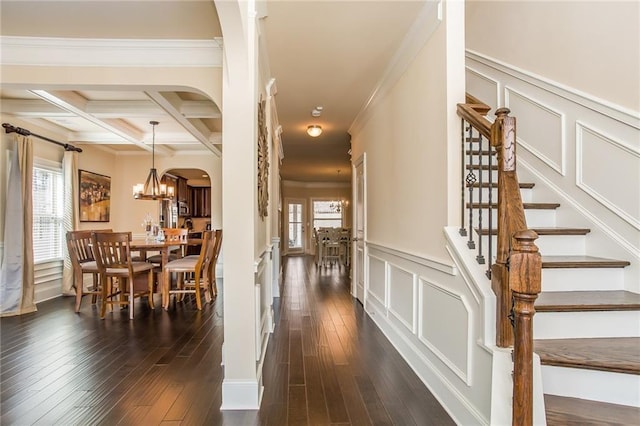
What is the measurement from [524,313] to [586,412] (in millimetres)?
709

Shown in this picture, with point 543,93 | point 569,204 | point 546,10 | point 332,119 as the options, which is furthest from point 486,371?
point 332,119

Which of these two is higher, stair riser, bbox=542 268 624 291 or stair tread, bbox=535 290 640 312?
stair riser, bbox=542 268 624 291

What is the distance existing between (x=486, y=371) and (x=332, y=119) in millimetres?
4202

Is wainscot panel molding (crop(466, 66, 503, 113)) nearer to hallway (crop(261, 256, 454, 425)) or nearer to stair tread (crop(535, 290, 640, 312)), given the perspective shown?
stair tread (crop(535, 290, 640, 312))

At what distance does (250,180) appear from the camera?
7.36ft

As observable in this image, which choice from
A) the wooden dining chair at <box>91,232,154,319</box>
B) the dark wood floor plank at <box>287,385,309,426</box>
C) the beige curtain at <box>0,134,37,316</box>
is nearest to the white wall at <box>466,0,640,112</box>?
the dark wood floor plank at <box>287,385,309,426</box>

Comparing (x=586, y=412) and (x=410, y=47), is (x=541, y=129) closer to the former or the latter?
(x=410, y=47)

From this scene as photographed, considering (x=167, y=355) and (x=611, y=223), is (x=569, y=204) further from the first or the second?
(x=167, y=355)

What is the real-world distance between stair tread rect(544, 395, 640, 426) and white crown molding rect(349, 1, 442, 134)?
2.30 meters

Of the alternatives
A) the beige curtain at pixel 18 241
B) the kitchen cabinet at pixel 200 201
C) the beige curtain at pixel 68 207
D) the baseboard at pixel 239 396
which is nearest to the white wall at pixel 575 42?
the baseboard at pixel 239 396

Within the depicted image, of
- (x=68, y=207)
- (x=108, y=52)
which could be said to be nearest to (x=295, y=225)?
(x=68, y=207)

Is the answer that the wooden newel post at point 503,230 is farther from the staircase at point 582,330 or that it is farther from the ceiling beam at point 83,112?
the ceiling beam at point 83,112

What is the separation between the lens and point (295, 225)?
1366 centimetres

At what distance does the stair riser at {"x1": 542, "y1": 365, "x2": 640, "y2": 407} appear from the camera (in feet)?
4.87
